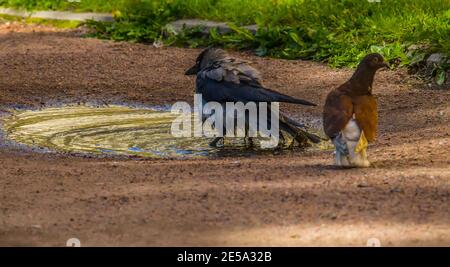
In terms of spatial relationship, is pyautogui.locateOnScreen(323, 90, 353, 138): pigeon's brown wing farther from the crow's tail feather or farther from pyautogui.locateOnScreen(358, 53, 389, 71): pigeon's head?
the crow's tail feather

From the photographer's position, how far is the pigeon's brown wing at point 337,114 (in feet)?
20.3

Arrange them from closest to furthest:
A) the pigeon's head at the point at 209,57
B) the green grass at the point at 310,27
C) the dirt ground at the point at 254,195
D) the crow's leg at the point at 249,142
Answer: the dirt ground at the point at 254,195
the crow's leg at the point at 249,142
the pigeon's head at the point at 209,57
the green grass at the point at 310,27

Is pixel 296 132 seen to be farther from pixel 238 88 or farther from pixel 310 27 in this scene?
pixel 310 27

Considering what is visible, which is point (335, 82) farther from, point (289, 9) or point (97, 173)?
point (97, 173)

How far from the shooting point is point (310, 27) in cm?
1095

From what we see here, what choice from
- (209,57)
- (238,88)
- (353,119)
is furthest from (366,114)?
(209,57)

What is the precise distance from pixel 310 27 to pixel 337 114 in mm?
4821

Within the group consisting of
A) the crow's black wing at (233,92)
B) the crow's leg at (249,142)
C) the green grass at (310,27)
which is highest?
the green grass at (310,27)

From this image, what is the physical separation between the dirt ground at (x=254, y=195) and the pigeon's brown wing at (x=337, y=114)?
0.25 meters

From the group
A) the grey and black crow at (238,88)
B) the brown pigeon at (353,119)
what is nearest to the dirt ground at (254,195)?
the brown pigeon at (353,119)

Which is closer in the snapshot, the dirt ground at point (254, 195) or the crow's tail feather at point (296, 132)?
the dirt ground at point (254, 195)

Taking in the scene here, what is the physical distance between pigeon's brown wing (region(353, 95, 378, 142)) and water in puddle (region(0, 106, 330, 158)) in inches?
64.7

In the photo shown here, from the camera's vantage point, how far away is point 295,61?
10.6 metres

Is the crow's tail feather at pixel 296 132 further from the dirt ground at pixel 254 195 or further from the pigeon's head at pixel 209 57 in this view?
the pigeon's head at pixel 209 57
